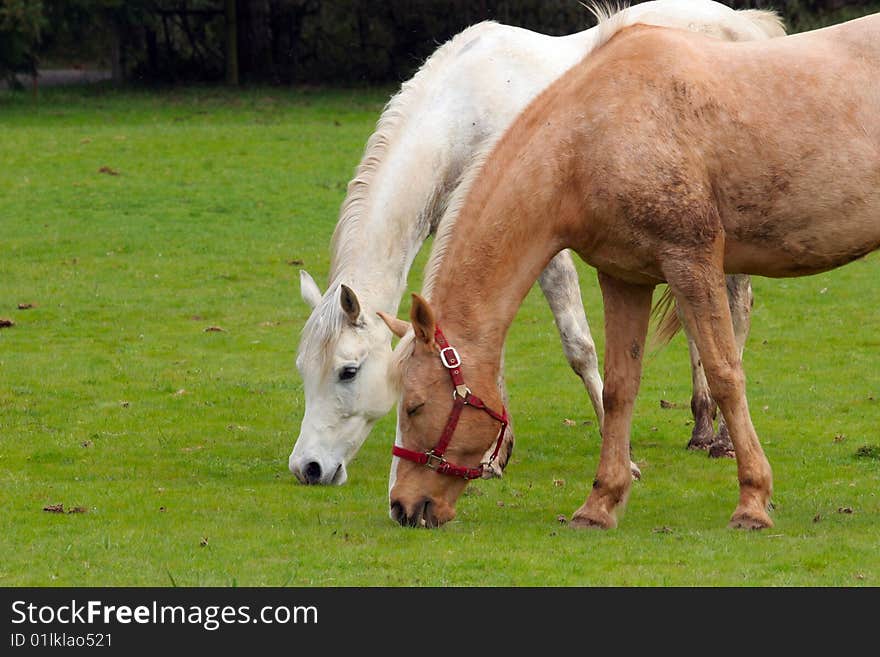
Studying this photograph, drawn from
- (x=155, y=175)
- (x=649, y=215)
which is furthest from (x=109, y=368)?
(x=155, y=175)

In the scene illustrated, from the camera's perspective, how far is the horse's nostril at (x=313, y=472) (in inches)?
320

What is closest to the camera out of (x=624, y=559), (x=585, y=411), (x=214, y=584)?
(x=214, y=584)

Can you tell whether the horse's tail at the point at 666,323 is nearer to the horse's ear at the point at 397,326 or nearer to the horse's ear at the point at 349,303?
the horse's ear at the point at 349,303

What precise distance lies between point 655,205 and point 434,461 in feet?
5.15

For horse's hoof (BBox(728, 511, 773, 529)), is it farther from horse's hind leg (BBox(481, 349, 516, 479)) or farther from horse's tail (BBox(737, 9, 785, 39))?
horse's tail (BBox(737, 9, 785, 39))

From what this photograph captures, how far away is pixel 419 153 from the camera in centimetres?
834

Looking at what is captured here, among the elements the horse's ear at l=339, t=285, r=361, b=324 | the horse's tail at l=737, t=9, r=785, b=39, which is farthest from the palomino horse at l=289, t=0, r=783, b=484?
the horse's tail at l=737, t=9, r=785, b=39

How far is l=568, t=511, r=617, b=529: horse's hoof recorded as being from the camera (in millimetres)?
7160

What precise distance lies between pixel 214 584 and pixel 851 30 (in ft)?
13.6

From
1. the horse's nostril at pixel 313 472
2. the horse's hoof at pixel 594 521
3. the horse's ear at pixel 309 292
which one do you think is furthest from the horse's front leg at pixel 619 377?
the horse's ear at pixel 309 292

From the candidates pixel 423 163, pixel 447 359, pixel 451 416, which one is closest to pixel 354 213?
pixel 423 163

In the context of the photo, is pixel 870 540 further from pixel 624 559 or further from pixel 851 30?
pixel 851 30

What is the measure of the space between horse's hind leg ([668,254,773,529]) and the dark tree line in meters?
23.7

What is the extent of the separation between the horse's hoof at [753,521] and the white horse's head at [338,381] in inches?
81.3
